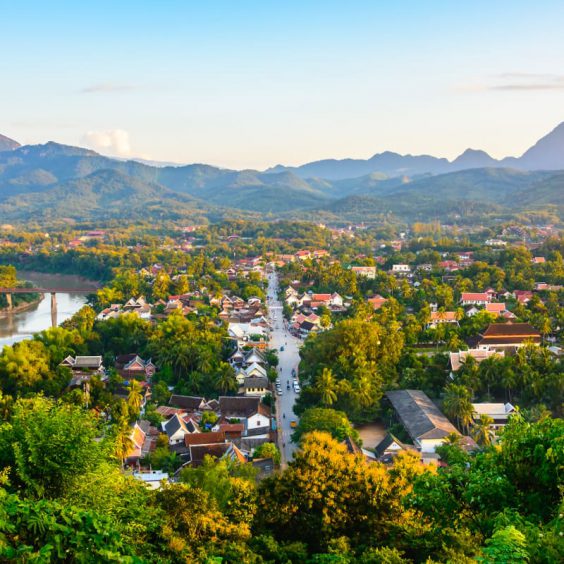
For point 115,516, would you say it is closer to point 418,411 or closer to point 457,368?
point 418,411

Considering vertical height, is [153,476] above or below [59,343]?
below

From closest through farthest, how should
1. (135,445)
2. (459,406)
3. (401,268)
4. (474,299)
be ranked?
(135,445), (459,406), (474,299), (401,268)

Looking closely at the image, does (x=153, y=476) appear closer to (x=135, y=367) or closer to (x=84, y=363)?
(x=135, y=367)

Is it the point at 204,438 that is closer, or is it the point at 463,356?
the point at 204,438

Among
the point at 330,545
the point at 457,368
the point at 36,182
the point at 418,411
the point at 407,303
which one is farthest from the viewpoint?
the point at 36,182

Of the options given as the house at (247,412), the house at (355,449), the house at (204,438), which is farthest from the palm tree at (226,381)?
the house at (355,449)

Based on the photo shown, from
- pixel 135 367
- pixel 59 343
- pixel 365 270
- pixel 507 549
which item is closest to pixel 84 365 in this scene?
pixel 135 367

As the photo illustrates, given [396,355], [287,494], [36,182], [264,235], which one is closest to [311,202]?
[264,235]
